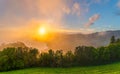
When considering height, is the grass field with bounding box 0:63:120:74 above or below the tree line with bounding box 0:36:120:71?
below

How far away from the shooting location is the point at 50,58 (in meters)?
21.8

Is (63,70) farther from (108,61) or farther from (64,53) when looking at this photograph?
(108,61)

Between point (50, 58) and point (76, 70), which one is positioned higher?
point (50, 58)

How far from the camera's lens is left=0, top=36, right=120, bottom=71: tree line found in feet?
70.4

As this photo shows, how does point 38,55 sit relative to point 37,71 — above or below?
above

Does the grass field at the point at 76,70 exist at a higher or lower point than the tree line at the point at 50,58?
lower

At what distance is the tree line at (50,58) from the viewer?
70.4 feet

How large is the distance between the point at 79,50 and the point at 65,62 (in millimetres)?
1538

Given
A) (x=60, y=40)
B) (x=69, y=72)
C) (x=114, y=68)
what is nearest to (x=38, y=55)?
(x=69, y=72)

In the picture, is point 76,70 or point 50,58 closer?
point 76,70

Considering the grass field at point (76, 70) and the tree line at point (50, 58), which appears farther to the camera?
the tree line at point (50, 58)

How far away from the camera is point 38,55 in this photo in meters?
22.2

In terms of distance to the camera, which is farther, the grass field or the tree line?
the tree line

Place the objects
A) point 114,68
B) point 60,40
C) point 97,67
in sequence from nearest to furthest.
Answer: point 114,68
point 97,67
point 60,40
